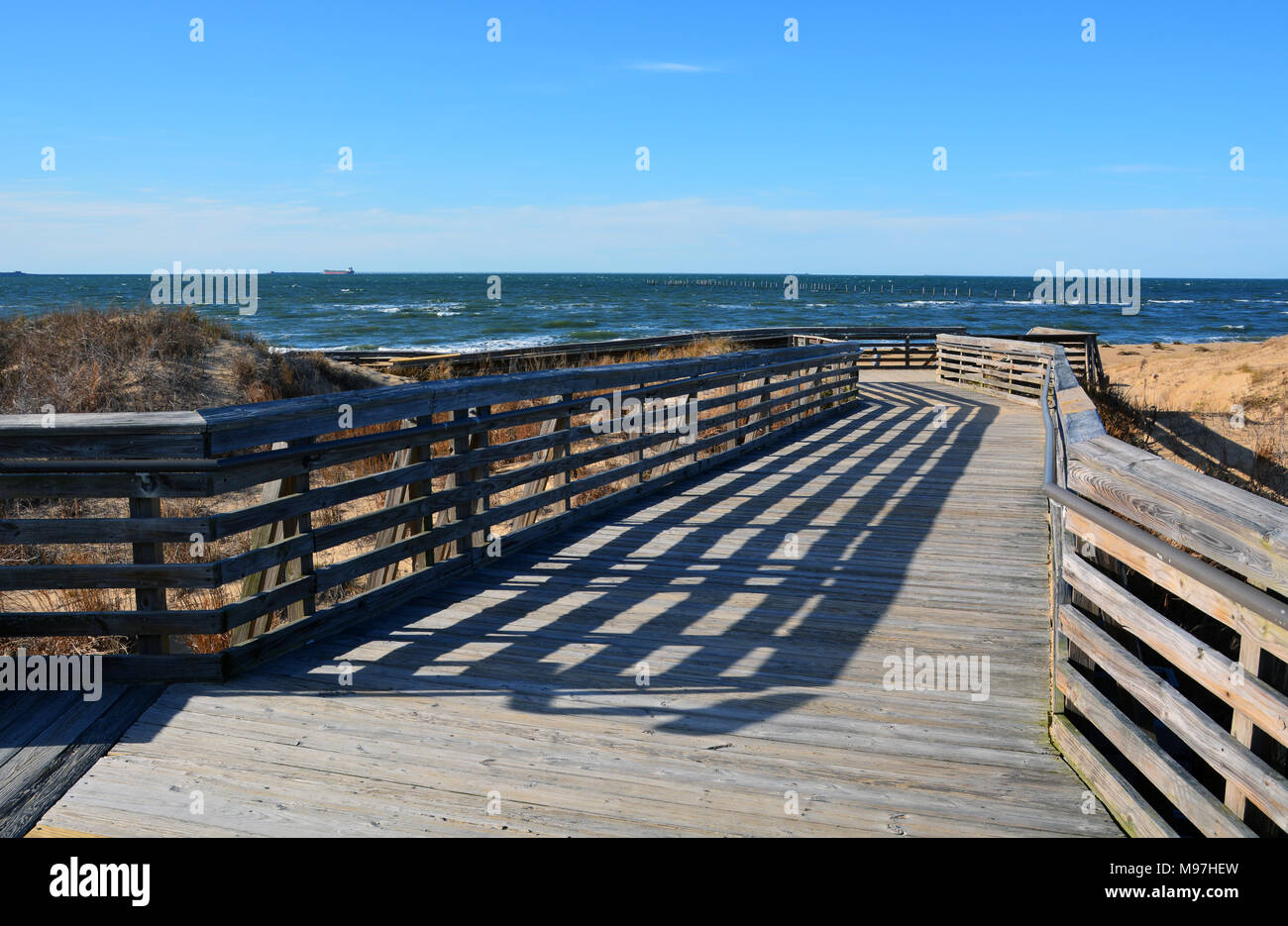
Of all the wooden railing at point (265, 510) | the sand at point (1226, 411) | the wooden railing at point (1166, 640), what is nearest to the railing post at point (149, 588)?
the wooden railing at point (265, 510)

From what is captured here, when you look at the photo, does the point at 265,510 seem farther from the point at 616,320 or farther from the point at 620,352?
the point at 616,320

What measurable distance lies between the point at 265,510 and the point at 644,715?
2.18m

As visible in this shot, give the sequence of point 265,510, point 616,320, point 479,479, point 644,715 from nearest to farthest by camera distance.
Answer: point 644,715 → point 265,510 → point 479,479 → point 616,320

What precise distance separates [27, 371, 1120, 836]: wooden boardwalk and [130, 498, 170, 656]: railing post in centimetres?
30

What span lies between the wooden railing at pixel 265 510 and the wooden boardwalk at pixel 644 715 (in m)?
0.28

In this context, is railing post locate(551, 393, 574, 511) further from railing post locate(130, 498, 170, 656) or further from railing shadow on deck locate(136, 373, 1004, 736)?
railing post locate(130, 498, 170, 656)

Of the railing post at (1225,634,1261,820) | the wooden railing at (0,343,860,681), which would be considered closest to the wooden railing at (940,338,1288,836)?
the railing post at (1225,634,1261,820)

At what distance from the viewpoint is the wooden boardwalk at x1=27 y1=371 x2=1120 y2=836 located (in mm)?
3414

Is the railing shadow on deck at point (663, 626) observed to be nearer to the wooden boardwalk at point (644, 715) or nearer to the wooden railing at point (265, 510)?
the wooden boardwalk at point (644, 715)

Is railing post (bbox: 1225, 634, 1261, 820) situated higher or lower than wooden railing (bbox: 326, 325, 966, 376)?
lower

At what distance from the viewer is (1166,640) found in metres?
3.12

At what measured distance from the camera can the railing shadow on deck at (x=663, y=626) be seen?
456cm

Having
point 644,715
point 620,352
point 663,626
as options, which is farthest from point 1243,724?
point 620,352
